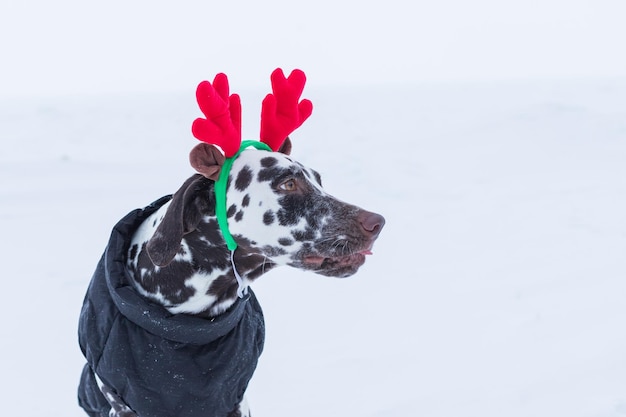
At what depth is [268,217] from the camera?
238cm

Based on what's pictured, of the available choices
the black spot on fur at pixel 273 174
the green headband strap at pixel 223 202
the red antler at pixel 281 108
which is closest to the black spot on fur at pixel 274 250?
the green headband strap at pixel 223 202

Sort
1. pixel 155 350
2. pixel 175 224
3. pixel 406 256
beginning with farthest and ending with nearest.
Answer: pixel 406 256 < pixel 155 350 < pixel 175 224

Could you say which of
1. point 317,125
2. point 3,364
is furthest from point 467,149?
point 3,364

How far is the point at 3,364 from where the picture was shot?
400cm

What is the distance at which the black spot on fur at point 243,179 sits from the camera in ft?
7.87

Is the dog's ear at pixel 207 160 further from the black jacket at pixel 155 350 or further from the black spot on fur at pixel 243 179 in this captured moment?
the black jacket at pixel 155 350

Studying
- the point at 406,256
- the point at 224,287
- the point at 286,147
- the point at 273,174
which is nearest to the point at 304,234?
the point at 273,174

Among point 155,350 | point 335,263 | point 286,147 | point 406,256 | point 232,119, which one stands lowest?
point 406,256

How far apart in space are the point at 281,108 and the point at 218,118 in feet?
1.11

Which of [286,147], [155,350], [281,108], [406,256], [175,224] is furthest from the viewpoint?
[406,256]

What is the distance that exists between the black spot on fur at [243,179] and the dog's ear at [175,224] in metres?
0.13

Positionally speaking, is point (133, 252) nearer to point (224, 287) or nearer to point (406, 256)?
point (224, 287)

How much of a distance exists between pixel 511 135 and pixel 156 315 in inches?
314

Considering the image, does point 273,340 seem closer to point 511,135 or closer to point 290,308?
point 290,308
